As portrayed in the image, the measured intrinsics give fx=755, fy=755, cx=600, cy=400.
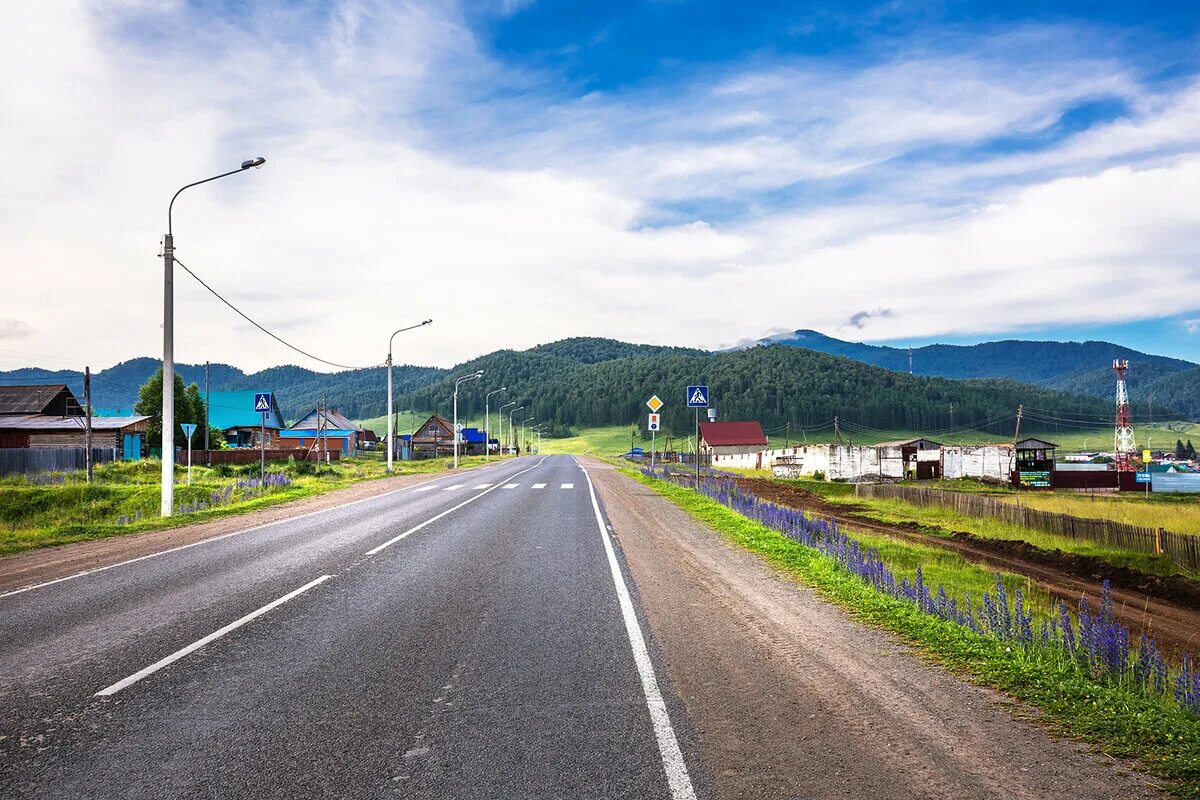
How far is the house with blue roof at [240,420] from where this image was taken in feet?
299

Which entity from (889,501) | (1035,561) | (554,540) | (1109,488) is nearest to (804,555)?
(554,540)

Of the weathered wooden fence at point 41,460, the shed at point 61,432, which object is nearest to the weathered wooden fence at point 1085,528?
the weathered wooden fence at point 41,460

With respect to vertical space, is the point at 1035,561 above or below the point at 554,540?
below

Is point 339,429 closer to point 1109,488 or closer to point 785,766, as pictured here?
point 1109,488

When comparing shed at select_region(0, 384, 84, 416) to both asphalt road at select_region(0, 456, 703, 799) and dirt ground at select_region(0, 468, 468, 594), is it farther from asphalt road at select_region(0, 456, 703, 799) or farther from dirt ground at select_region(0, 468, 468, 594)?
asphalt road at select_region(0, 456, 703, 799)

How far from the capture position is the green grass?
458 cm

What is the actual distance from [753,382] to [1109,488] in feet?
411

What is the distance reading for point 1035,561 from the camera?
674 inches

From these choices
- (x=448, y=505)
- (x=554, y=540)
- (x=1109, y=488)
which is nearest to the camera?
(x=554, y=540)

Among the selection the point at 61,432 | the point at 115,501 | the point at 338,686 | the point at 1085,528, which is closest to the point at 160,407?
the point at 61,432

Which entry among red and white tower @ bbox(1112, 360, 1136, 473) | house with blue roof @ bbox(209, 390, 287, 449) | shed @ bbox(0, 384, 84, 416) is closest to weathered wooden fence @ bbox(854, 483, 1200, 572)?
red and white tower @ bbox(1112, 360, 1136, 473)

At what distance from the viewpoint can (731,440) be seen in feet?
335

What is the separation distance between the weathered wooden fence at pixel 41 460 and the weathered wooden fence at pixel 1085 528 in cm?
4179

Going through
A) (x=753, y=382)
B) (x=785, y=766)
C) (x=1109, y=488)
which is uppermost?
(x=753, y=382)
